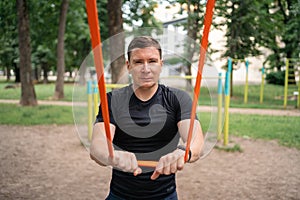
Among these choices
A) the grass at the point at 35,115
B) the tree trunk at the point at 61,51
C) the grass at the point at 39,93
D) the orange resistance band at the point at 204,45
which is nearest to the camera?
the orange resistance band at the point at 204,45

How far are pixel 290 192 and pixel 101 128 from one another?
3671mm

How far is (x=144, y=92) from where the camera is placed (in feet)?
5.17

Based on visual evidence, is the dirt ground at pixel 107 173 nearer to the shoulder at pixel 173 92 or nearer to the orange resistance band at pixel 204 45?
the shoulder at pixel 173 92

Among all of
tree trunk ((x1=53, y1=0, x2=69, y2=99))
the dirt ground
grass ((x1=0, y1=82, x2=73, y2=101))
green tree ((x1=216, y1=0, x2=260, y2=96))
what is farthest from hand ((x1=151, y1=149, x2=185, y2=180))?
tree trunk ((x1=53, y1=0, x2=69, y2=99))

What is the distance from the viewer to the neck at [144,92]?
5.05ft

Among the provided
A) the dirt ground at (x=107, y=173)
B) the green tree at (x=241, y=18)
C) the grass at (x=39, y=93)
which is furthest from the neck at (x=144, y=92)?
the grass at (x=39, y=93)

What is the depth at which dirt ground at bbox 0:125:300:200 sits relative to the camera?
4.38 m

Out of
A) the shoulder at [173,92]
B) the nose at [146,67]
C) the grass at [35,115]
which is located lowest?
the grass at [35,115]

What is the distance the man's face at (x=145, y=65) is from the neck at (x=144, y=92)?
0.13 m

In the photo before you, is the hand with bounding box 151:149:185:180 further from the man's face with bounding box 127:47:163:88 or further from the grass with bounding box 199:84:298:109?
the grass with bounding box 199:84:298:109

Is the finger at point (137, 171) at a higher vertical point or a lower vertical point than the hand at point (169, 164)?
lower

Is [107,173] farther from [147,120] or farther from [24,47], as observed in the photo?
[24,47]

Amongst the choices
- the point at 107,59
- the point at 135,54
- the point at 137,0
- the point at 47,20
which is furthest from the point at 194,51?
the point at 47,20

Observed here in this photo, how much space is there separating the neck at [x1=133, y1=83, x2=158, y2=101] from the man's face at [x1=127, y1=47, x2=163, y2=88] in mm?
125
